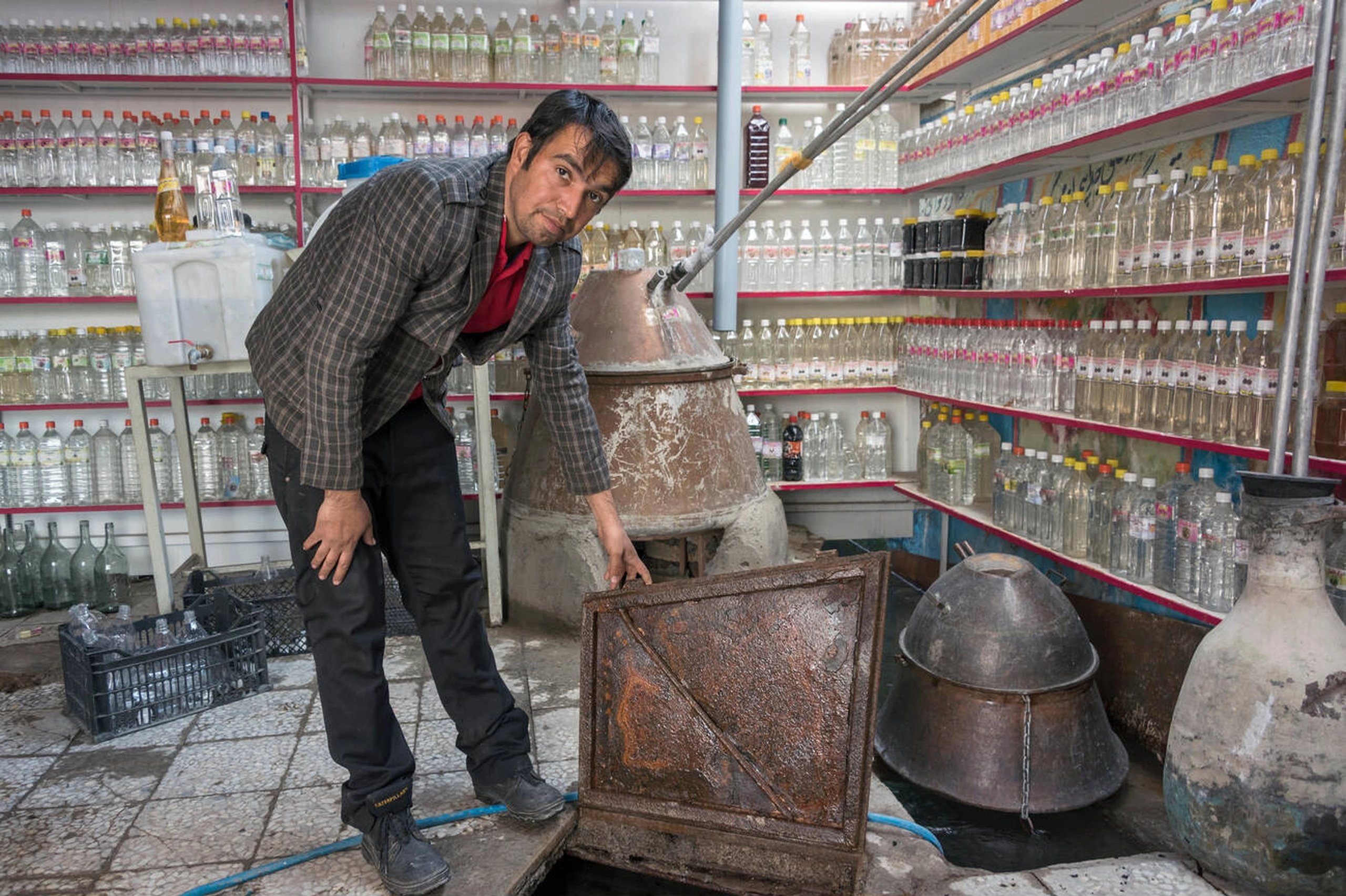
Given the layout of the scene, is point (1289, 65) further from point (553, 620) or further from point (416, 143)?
point (416, 143)

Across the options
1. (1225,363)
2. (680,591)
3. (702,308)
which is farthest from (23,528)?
(1225,363)

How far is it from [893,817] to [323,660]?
1.38 m

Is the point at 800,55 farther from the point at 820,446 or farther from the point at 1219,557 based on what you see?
the point at 1219,557

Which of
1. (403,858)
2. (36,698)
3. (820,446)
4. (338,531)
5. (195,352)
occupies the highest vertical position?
(195,352)

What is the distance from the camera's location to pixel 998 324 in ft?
13.7

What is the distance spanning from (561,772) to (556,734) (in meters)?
0.26

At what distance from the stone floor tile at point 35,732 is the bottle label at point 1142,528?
339cm

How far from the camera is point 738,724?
82.2 inches

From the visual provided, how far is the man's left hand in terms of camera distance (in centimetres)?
223

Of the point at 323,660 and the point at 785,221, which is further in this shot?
the point at 785,221

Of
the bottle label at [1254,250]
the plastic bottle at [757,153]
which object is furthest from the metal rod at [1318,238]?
the plastic bottle at [757,153]

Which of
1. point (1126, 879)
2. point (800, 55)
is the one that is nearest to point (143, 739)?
point (1126, 879)

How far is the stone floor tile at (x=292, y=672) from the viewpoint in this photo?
329 cm

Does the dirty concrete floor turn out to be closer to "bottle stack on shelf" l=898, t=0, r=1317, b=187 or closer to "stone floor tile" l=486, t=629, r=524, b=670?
"stone floor tile" l=486, t=629, r=524, b=670
